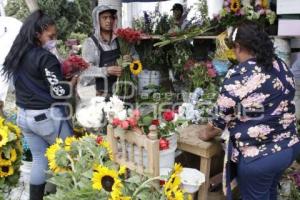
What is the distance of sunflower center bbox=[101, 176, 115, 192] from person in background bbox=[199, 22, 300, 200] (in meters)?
0.78

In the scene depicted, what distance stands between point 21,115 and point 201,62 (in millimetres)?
1792

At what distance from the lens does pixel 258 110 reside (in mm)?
2156

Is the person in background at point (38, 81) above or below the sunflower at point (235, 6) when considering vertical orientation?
below

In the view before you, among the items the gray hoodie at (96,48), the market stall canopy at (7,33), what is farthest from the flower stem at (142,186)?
the market stall canopy at (7,33)

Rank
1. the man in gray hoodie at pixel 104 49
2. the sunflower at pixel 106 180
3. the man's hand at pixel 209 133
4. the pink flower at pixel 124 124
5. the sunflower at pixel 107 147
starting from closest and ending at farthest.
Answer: the sunflower at pixel 106 180, the pink flower at pixel 124 124, the sunflower at pixel 107 147, the man's hand at pixel 209 133, the man in gray hoodie at pixel 104 49

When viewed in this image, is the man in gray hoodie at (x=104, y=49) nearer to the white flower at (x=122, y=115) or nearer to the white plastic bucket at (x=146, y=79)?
the white plastic bucket at (x=146, y=79)

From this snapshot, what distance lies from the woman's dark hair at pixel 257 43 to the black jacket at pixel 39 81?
4.13 ft

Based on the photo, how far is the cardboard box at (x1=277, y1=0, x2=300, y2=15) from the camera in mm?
2857

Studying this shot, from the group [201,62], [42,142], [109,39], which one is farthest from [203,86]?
[42,142]

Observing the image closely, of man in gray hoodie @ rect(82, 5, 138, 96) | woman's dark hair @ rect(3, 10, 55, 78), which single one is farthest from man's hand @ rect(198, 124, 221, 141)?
woman's dark hair @ rect(3, 10, 55, 78)

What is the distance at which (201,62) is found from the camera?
367 cm

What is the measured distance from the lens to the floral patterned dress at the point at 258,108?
212 cm

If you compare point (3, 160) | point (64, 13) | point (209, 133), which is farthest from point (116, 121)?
point (64, 13)

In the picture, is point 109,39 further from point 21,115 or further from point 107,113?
point 107,113
